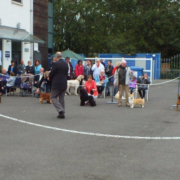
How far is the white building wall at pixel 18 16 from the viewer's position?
82.2 ft

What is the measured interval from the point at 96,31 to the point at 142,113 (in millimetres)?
35145

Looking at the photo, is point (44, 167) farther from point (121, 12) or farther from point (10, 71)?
point (121, 12)

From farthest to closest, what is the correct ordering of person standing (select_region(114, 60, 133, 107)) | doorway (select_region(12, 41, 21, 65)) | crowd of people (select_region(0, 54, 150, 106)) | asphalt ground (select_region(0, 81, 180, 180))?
1. doorway (select_region(12, 41, 21, 65))
2. crowd of people (select_region(0, 54, 150, 106))
3. person standing (select_region(114, 60, 133, 107))
4. asphalt ground (select_region(0, 81, 180, 180))

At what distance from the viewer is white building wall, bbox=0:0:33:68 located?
2506cm

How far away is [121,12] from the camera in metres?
45.2

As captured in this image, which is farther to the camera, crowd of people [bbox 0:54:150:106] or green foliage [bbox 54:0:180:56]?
green foliage [bbox 54:0:180:56]

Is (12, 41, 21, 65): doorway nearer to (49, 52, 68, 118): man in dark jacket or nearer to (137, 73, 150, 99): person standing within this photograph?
(137, 73, 150, 99): person standing

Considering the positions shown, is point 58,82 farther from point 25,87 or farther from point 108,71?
point 108,71

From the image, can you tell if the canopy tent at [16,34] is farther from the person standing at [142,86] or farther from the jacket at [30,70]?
the person standing at [142,86]

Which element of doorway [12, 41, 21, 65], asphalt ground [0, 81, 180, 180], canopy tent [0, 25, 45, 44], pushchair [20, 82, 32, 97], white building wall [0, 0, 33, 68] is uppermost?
white building wall [0, 0, 33, 68]

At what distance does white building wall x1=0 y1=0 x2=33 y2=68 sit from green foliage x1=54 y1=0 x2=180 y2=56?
52.5 feet

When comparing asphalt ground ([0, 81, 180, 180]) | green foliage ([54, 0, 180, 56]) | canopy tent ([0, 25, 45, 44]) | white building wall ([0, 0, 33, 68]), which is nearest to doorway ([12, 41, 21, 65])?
white building wall ([0, 0, 33, 68])

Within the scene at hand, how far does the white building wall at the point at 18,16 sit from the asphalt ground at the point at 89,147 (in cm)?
1346

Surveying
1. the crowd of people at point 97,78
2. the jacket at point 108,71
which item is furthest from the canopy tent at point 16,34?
the jacket at point 108,71
